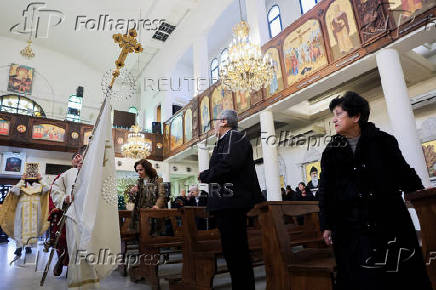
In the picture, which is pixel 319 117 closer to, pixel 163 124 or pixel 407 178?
pixel 163 124

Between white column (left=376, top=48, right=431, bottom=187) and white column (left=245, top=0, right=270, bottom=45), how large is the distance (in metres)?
4.37

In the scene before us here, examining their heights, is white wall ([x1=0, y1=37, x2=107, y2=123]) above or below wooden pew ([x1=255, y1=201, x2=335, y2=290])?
above

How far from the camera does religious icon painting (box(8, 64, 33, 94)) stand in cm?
1734

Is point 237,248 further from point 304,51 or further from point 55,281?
point 304,51

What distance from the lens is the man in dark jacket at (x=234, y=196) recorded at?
230 cm

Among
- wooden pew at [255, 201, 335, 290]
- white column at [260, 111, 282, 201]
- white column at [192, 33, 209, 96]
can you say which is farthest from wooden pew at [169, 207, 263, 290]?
white column at [192, 33, 209, 96]

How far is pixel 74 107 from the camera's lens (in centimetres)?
1864

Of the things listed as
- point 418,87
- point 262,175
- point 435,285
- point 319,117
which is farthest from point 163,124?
point 435,285

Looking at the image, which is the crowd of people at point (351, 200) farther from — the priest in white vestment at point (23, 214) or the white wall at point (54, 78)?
the white wall at point (54, 78)

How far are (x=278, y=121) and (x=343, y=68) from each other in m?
4.71

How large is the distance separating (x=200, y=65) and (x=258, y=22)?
4012 mm

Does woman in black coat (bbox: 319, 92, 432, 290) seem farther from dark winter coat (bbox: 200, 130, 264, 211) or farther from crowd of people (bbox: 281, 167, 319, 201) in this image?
crowd of people (bbox: 281, 167, 319, 201)

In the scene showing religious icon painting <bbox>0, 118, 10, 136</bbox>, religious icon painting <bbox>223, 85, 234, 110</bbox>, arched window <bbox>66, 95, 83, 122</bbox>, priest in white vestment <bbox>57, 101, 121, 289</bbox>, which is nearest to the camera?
priest in white vestment <bbox>57, 101, 121, 289</bbox>

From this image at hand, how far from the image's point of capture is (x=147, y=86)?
64.8ft
